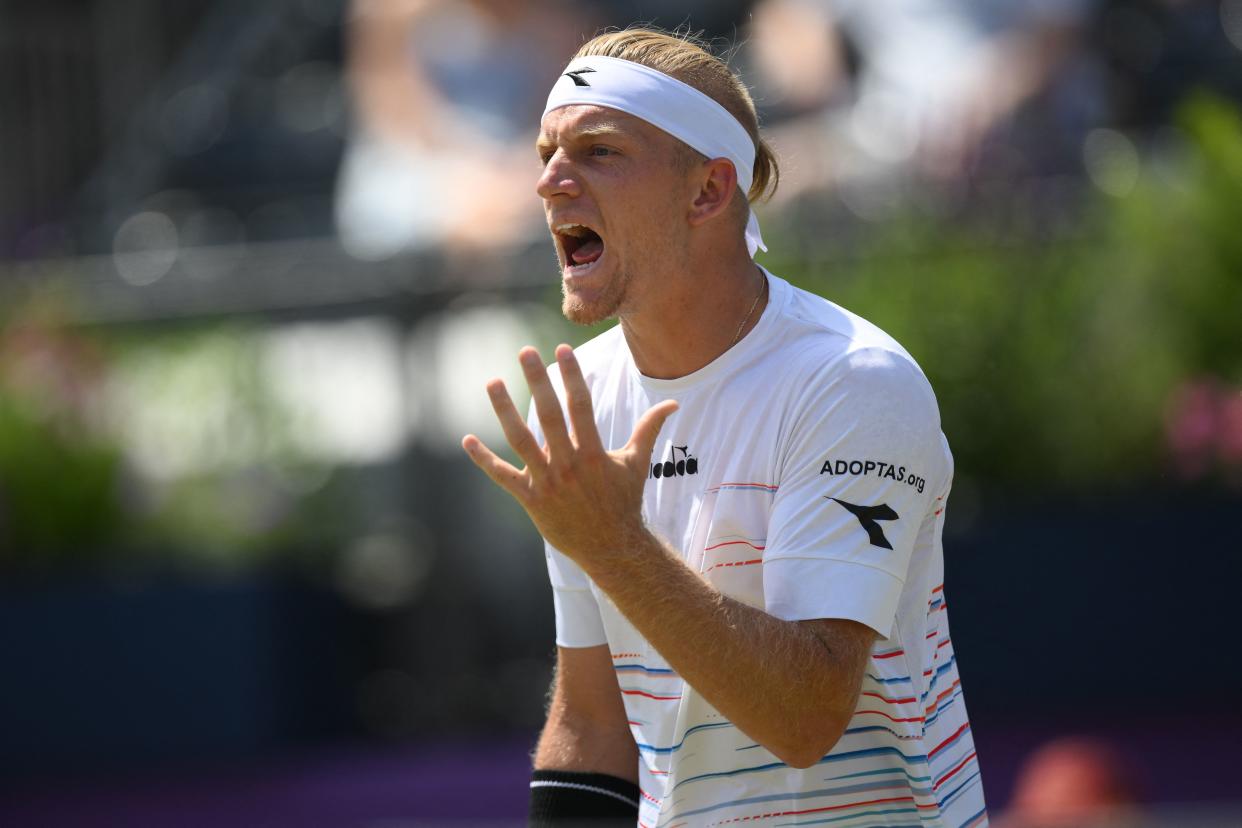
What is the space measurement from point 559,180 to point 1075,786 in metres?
2.32

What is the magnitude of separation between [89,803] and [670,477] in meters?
3.41

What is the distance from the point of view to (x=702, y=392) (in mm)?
2889

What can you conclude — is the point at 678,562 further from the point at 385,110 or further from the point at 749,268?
the point at 385,110

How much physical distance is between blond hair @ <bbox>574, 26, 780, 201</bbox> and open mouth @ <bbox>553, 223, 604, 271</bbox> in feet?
0.97

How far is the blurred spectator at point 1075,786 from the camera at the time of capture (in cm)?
421

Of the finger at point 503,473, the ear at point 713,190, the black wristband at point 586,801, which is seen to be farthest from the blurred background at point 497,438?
the finger at point 503,473

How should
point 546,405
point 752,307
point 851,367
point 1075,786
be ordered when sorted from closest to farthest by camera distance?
1. point 546,405
2. point 851,367
3. point 752,307
4. point 1075,786

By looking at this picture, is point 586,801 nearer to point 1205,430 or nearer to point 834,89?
point 1205,430

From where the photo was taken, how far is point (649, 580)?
8.26 feet

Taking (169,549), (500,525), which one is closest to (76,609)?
(169,549)

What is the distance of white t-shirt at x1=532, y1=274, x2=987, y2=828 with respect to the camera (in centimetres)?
265

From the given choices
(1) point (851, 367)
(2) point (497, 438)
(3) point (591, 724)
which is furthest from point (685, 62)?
(2) point (497, 438)

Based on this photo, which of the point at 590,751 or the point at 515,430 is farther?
the point at 590,751

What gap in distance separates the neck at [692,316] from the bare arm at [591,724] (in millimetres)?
553
